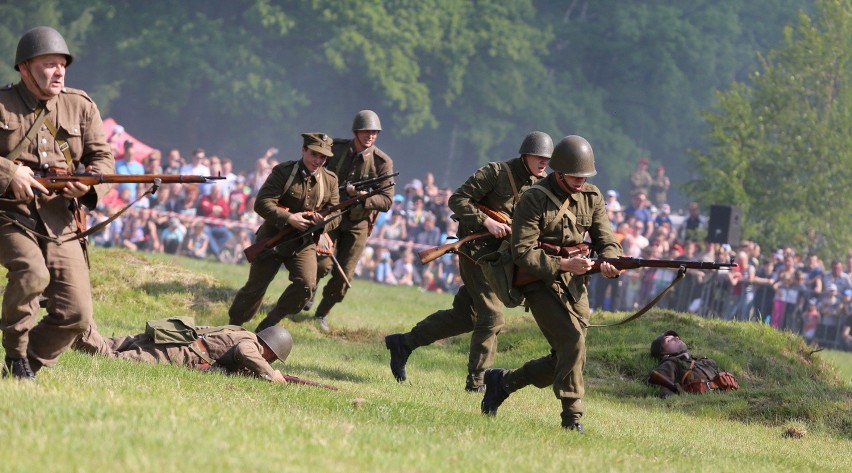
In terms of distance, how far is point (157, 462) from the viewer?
6.63 meters

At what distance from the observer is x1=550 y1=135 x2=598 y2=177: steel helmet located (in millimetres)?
10023

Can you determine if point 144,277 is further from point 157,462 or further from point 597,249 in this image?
point 157,462

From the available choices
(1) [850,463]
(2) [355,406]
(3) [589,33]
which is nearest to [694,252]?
(1) [850,463]

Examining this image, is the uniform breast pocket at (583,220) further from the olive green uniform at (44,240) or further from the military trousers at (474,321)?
the olive green uniform at (44,240)

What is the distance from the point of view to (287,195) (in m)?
14.2

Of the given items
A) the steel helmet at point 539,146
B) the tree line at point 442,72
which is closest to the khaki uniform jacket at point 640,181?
the tree line at point 442,72

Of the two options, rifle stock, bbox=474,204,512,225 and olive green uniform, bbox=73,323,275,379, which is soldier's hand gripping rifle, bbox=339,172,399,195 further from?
olive green uniform, bbox=73,323,275,379

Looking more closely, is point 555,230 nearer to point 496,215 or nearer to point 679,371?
point 496,215

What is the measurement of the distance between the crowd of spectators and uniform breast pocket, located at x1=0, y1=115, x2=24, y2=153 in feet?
53.0

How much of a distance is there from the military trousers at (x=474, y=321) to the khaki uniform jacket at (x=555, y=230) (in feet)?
8.03

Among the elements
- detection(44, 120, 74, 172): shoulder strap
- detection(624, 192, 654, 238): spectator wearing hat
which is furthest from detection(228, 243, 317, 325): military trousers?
detection(624, 192, 654, 238): spectator wearing hat

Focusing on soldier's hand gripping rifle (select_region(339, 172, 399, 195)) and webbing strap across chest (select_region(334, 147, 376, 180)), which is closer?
soldier's hand gripping rifle (select_region(339, 172, 399, 195))

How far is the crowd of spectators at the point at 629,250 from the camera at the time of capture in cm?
2625

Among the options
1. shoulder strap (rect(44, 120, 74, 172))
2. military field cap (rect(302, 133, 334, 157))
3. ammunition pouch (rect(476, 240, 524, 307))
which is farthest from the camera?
military field cap (rect(302, 133, 334, 157))
